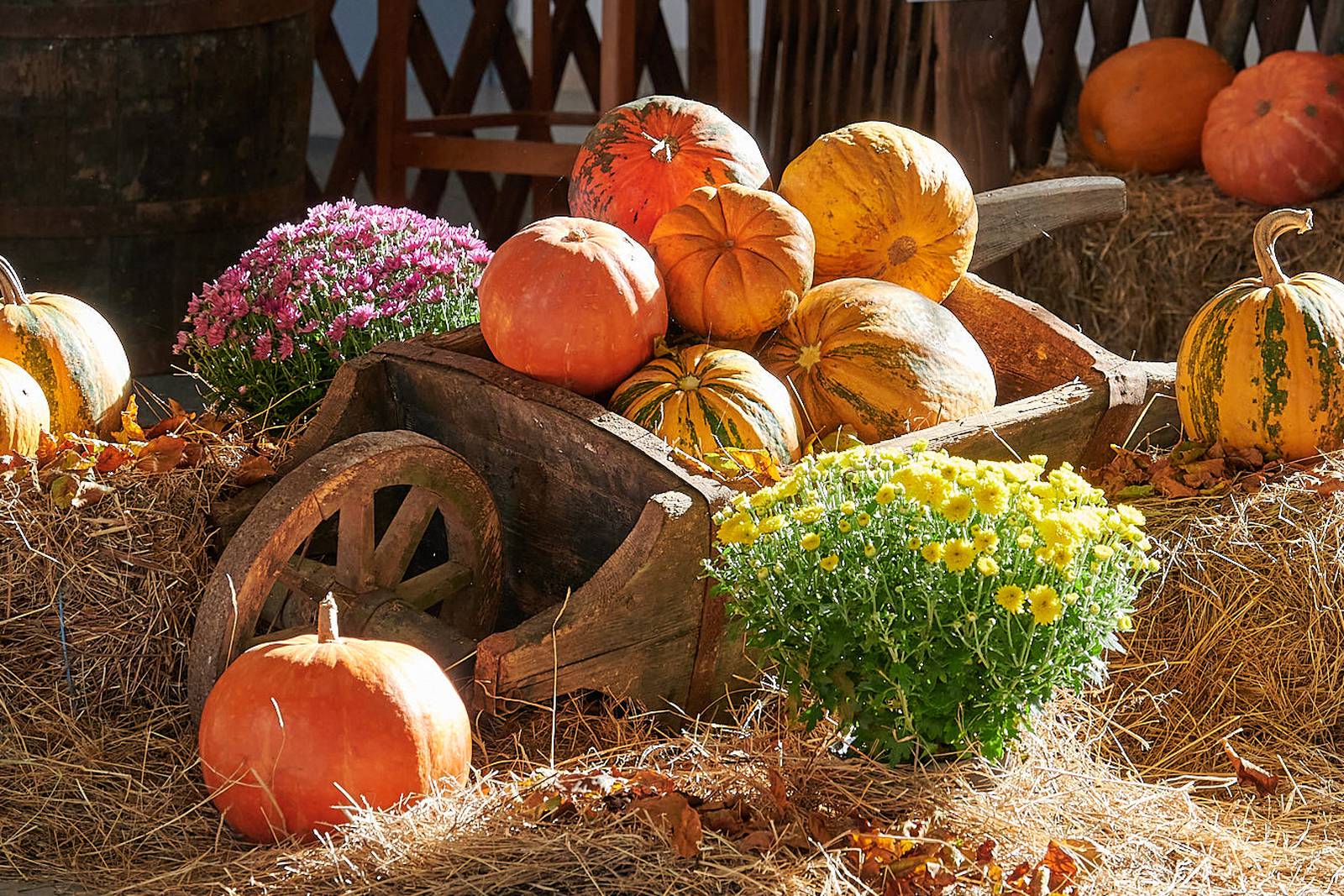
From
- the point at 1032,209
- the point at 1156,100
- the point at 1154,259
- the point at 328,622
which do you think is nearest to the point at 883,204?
the point at 1032,209

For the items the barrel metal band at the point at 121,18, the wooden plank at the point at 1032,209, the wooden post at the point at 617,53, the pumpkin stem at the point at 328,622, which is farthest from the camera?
the wooden post at the point at 617,53

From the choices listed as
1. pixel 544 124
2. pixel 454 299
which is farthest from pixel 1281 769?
pixel 544 124

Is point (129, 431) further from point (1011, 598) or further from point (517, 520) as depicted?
point (1011, 598)

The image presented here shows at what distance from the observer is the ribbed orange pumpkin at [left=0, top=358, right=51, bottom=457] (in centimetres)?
241

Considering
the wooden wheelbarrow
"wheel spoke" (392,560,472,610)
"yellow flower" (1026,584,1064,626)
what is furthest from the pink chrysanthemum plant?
"yellow flower" (1026,584,1064,626)

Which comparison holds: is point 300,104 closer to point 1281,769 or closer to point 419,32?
point 419,32

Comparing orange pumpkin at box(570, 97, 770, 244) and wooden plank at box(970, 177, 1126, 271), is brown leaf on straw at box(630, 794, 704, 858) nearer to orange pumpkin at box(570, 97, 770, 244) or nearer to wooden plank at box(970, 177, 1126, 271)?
orange pumpkin at box(570, 97, 770, 244)

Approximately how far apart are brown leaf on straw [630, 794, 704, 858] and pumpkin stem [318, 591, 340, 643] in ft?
1.61

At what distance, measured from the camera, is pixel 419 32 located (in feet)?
19.0

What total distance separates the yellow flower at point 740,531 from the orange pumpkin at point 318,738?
466 mm

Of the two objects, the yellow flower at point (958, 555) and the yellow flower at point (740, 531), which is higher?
the yellow flower at point (958, 555)

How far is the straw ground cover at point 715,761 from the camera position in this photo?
1.76m

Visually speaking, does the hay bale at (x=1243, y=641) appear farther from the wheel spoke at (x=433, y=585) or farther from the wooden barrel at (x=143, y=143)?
the wooden barrel at (x=143, y=143)

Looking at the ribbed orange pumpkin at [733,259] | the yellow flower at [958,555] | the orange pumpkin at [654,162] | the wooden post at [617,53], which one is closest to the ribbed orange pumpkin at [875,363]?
the ribbed orange pumpkin at [733,259]
